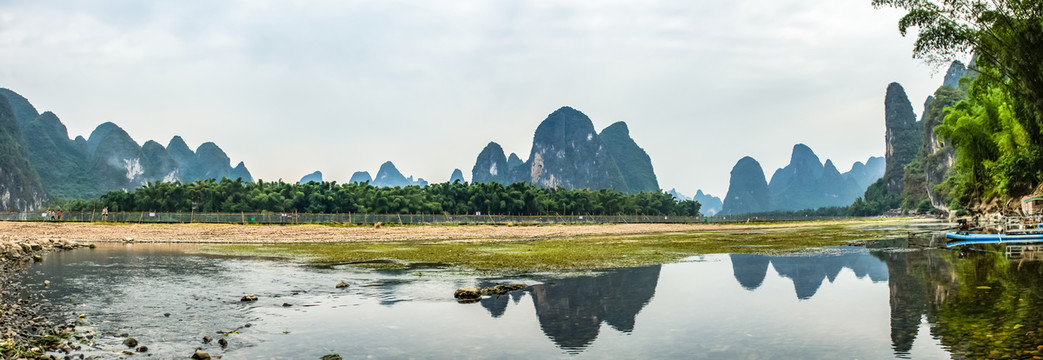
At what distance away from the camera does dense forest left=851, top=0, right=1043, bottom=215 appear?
23797 mm

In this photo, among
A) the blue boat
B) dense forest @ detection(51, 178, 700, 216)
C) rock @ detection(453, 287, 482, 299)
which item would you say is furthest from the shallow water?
dense forest @ detection(51, 178, 700, 216)

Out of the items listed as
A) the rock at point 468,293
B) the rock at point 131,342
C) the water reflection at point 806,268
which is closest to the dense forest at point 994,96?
the water reflection at point 806,268

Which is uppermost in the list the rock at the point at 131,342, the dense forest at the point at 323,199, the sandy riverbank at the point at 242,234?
the dense forest at the point at 323,199

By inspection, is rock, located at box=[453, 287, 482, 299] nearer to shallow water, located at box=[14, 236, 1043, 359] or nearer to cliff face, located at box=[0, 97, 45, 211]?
shallow water, located at box=[14, 236, 1043, 359]

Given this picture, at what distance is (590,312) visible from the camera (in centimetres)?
1062

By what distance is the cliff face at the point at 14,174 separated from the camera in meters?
143

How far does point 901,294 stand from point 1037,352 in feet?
19.1

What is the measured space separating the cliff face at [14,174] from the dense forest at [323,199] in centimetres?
6940

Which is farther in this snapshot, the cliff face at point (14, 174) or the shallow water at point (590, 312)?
the cliff face at point (14, 174)

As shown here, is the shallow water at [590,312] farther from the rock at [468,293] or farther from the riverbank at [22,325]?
the riverbank at [22,325]

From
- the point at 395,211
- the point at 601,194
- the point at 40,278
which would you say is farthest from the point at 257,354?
the point at 601,194

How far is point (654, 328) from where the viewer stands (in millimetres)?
9281

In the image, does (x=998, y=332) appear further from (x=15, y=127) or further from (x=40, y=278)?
(x=15, y=127)

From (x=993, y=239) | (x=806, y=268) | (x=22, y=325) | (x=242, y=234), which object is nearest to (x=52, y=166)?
(x=242, y=234)
